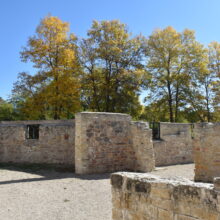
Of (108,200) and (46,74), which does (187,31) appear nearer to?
(46,74)

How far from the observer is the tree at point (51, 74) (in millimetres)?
18781

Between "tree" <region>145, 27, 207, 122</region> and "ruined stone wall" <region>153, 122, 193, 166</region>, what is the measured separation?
761 centimetres

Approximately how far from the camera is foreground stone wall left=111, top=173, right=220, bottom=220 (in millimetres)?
2633

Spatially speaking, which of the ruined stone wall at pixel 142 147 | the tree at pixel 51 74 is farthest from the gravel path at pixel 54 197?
the tree at pixel 51 74

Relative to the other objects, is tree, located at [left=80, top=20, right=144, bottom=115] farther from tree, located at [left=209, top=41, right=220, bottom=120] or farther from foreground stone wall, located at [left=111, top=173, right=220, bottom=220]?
foreground stone wall, located at [left=111, top=173, right=220, bottom=220]

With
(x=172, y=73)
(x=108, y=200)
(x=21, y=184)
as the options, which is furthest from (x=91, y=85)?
(x=108, y=200)

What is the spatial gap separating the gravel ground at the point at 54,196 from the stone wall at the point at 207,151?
1616 mm

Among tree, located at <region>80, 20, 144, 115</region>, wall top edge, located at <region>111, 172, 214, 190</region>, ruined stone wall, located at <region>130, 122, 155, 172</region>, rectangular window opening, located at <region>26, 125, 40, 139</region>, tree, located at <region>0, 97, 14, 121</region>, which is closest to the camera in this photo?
Result: wall top edge, located at <region>111, 172, 214, 190</region>

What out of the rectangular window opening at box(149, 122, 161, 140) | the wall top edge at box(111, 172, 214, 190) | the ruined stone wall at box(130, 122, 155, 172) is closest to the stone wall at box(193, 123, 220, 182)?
the ruined stone wall at box(130, 122, 155, 172)

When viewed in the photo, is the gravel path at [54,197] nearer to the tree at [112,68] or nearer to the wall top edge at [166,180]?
the wall top edge at [166,180]

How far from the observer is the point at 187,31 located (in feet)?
79.1

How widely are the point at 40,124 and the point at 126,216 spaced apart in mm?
11311

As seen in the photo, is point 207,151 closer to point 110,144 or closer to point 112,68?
point 110,144

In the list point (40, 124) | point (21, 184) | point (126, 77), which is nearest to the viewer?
point (21, 184)
